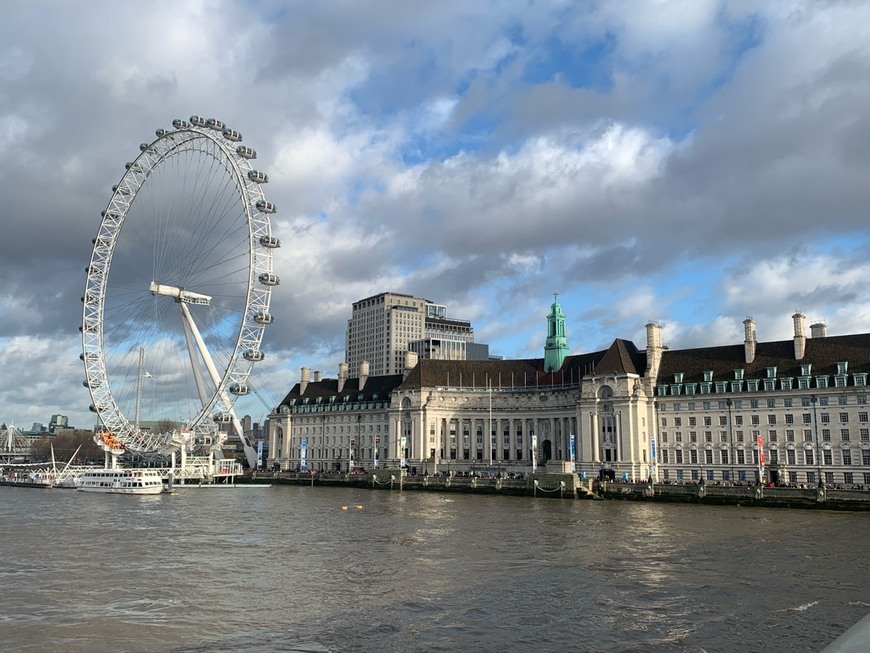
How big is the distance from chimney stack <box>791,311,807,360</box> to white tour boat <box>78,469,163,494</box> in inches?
3292

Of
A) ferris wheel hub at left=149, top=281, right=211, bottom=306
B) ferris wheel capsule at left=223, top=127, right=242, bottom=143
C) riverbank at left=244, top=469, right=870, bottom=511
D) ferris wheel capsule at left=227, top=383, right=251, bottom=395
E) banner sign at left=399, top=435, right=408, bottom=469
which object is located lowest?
riverbank at left=244, top=469, right=870, bottom=511

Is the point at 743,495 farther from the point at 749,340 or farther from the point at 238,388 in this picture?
the point at 238,388

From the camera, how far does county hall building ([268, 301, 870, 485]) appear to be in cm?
9538

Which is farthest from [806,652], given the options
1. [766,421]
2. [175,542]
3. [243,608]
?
[766,421]

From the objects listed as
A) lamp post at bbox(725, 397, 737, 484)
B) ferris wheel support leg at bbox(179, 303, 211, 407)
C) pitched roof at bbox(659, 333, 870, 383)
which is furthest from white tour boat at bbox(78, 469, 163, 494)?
lamp post at bbox(725, 397, 737, 484)

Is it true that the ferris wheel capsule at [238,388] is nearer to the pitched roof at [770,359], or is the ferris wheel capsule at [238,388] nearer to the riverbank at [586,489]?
the riverbank at [586,489]

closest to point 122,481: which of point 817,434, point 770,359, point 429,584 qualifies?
point 429,584

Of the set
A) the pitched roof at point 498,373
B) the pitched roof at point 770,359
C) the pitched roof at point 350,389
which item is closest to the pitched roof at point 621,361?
the pitched roof at point 770,359

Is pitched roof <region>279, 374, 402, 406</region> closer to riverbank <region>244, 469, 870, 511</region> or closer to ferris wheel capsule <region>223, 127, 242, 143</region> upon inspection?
riverbank <region>244, 469, 870, 511</region>

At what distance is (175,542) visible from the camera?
4897cm

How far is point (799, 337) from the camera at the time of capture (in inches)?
3900

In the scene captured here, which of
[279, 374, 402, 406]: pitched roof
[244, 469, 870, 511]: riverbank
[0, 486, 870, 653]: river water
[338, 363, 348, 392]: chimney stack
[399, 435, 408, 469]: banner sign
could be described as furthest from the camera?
[338, 363, 348, 392]: chimney stack

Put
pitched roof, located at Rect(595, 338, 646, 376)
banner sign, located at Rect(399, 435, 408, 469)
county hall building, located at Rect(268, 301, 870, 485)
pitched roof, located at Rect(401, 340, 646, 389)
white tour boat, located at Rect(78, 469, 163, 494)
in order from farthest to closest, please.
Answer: pitched roof, located at Rect(401, 340, 646, 389) → banner sign, located at Rect(399, 435, 408, 469) → pitched roof, located at Rect(595, 338, 646, 376) → white tour boat, located at Rect(78, 469, 163, 494) → county hall building, located at Rect(268, 301, 870, 485)

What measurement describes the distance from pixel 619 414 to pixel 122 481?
6790 centimetres
